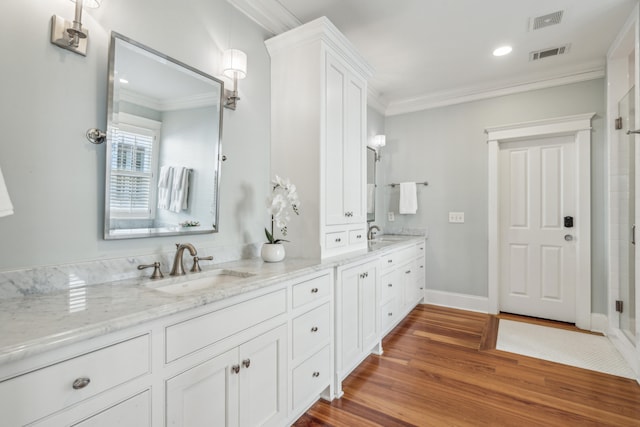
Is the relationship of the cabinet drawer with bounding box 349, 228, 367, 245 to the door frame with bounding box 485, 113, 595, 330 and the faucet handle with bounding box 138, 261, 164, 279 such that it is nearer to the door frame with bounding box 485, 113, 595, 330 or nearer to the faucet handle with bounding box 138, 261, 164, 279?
the faucet handle with bounding box 138, 261, 164, 279

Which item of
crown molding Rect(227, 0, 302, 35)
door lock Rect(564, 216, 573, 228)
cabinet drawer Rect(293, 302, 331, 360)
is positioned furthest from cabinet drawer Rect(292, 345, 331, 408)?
door lock Rect(564, 216, 573, 228)

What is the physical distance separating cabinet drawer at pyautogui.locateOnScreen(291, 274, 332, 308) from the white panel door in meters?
2.75

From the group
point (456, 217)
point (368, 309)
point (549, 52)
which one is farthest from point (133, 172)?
point (549, 52)

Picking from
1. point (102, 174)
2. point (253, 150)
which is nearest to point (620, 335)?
point (253, 150)

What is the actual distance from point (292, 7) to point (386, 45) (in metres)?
0.99

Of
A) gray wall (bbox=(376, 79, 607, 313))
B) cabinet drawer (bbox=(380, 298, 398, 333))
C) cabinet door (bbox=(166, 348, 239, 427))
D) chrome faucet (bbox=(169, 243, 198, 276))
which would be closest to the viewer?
cabinet door (bbox=(166, 348, 239, 427))

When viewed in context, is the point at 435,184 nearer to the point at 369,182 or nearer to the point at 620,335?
the point at 369,182

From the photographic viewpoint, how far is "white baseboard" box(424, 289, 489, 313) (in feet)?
11.9

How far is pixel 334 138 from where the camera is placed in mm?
2314

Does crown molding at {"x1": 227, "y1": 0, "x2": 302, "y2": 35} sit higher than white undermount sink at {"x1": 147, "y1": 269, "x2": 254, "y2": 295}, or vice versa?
crown molding at {"x1": 227, "y1": 0, "x2": 302, "y2": 35}

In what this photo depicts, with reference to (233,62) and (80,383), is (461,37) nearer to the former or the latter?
(233,62)

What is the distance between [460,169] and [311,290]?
9.45ft

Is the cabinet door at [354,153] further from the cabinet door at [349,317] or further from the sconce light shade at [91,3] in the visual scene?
the sconce light shade at [91,3]

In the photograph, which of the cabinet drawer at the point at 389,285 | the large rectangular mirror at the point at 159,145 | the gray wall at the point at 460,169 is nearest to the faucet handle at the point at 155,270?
the large rectangular mirror at the point at 159,145
